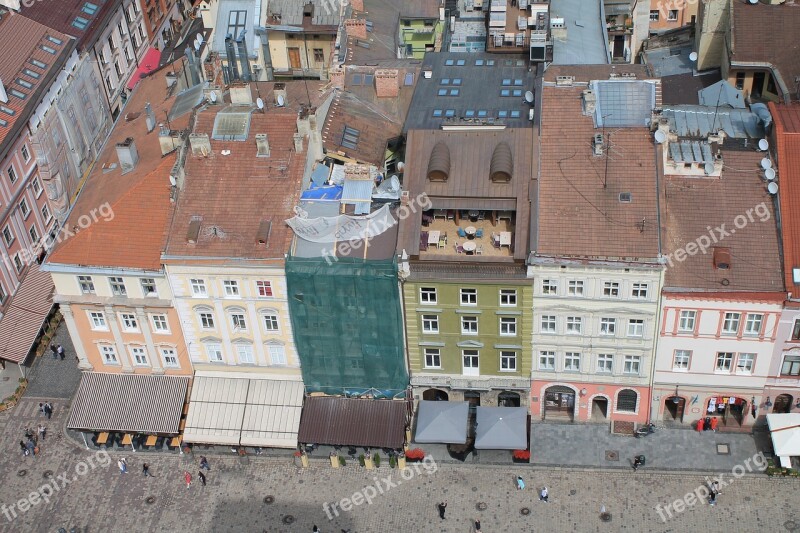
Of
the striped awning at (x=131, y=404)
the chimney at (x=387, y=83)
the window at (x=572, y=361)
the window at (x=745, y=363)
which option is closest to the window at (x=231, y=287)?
the striped awning at (x=131, y=404)

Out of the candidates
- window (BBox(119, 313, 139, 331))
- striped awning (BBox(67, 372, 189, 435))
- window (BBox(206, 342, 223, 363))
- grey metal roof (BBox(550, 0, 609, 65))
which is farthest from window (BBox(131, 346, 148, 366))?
grey metal roof (BBox(550, 0, 609, 65))

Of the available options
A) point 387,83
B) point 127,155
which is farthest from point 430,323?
point 127,155

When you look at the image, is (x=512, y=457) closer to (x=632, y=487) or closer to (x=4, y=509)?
(x=632, y=487)

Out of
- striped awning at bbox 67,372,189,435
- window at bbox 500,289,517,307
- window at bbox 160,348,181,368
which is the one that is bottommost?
striped awning at bbox 67,372,189,435

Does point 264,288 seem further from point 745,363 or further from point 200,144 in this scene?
point 745,363

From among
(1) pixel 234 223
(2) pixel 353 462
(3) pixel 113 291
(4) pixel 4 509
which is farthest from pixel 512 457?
(4) pixel 4 509

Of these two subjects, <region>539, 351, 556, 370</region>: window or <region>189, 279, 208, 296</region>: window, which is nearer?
<region>189, 279, 208, 296</region>: window

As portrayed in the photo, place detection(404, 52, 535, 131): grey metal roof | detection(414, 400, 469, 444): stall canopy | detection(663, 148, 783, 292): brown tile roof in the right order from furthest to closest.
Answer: detection(404, 52, 535, 131): grey metal roof, detection(414, 400, 469, 444): stall canopy, detection(663, 148, 783, 292): brown tile roof

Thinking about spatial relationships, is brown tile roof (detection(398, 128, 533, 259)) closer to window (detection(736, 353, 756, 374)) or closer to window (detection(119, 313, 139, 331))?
window (detection(736, 353, 756, 374))

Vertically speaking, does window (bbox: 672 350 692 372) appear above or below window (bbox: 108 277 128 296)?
below
